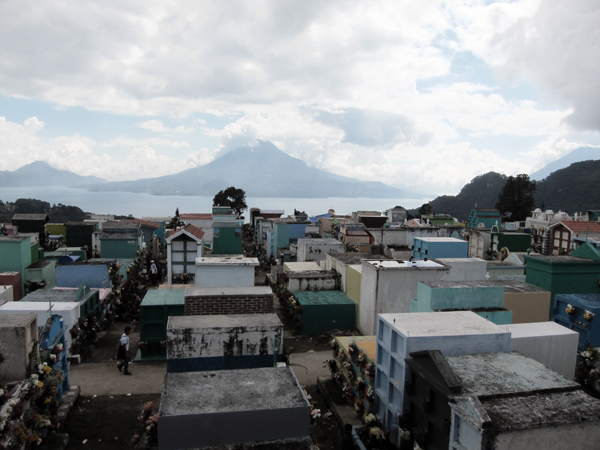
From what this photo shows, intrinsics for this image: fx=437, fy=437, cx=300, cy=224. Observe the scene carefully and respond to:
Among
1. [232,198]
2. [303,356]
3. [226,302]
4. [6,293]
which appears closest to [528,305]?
[303,356]

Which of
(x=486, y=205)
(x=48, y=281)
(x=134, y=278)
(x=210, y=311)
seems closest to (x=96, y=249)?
(x=134, y=278)

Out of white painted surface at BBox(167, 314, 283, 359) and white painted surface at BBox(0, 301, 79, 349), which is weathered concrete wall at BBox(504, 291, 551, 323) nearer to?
white painted surface at BBox(167, 314, 283, 359)

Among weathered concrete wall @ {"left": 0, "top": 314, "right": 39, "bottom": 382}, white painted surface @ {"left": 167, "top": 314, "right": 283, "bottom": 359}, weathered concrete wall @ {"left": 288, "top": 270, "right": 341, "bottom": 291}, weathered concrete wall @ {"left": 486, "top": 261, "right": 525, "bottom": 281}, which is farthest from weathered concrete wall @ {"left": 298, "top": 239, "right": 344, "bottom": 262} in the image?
weathered concrete wall @ {"left": 0, "top": 314, "right": 39, "bottom": 382}

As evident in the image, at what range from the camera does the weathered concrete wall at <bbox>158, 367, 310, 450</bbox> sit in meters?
6.68

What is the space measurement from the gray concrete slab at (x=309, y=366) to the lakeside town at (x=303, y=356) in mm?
93

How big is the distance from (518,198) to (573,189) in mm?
30669

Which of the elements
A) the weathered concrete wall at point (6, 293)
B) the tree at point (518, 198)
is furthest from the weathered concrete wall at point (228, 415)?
the tree at point (518, 198)

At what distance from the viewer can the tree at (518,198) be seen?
7119 centimetres

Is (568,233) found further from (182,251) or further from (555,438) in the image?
(555,438)

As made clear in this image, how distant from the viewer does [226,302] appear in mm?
12773

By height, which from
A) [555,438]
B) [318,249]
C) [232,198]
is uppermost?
[232,198]

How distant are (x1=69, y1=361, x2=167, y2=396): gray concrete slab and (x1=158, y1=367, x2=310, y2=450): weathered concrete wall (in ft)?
21.9

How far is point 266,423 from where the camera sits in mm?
6934

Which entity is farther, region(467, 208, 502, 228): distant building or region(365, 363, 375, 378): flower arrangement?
region(467, 208, 502, 228): distant building
